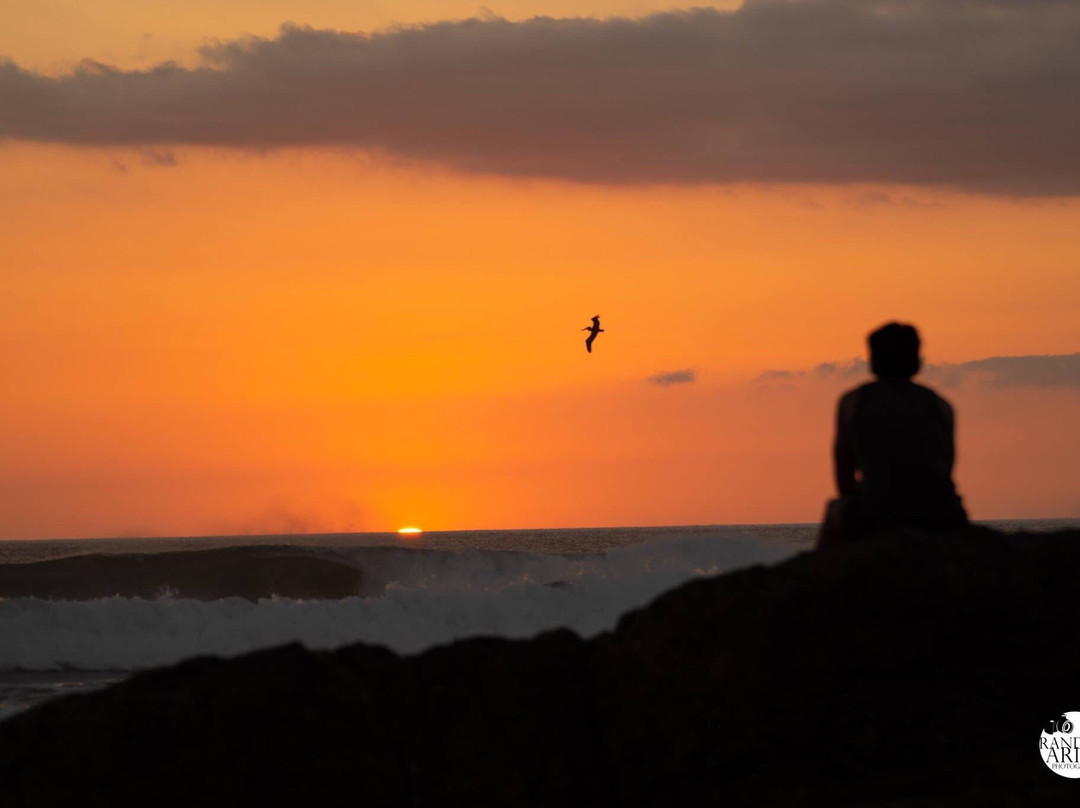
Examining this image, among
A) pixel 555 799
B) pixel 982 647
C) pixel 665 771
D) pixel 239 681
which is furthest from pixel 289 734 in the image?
pixel 982 647

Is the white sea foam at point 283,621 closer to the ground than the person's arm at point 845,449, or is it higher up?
closer to the ground

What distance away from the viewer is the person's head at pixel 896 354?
627cm

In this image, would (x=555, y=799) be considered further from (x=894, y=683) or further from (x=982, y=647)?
(x=982, y=647)

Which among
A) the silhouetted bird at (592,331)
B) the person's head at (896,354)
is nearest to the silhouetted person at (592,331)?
the silhouetted bird at (592,331)

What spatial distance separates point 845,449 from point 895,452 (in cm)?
29

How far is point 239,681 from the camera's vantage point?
5.55m

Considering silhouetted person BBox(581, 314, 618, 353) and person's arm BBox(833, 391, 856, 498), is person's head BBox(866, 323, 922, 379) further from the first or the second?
silhouetted person BBox(581, 314, 618, 353)

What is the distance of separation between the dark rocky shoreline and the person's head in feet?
2.97

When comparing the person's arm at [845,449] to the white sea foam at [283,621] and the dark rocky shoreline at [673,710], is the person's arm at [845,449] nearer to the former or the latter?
the dark rocky shoreline at [673,710]

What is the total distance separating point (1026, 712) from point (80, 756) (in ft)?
13.7

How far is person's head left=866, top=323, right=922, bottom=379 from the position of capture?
20.6 feet

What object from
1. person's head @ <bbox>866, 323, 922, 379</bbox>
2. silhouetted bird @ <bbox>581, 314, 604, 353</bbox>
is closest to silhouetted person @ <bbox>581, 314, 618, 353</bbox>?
silhouetted bird @ <bbox>581, 314, 604, 353</bbox>

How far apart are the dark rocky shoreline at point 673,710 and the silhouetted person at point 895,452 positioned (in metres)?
0.29

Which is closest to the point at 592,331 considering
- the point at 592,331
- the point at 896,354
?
the point at 592,331
